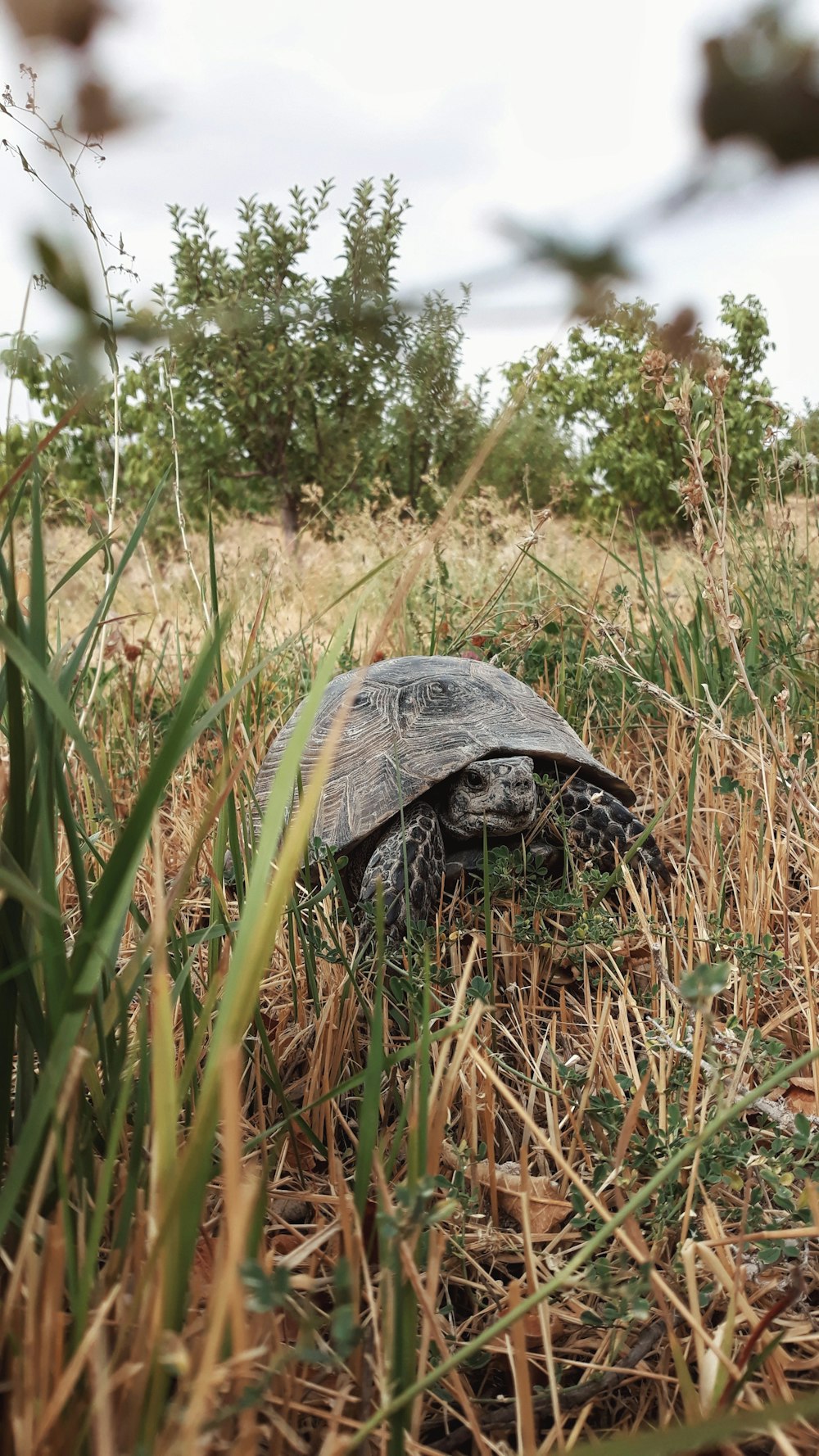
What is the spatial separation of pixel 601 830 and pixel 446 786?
1.29ft

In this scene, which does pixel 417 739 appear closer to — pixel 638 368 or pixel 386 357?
pixel 638 368

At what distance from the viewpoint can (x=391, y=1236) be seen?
0.65 meters

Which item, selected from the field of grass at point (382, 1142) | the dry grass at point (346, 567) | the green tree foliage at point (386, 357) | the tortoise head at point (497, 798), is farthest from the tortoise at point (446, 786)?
the dry grass at point (346, 567)

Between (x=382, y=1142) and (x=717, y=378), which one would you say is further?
(x=717, y=378)

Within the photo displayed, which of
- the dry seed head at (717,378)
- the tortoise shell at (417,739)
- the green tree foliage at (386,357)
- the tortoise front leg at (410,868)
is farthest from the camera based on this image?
the tortoise shell at (417,739)

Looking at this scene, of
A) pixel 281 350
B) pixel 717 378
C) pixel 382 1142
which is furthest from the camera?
pixel 281 350

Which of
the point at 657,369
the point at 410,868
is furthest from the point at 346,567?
the point at 657,369

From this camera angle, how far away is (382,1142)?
125 centimetres

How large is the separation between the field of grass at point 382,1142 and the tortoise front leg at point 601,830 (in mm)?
86

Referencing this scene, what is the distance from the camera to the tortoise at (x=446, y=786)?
6.68ft

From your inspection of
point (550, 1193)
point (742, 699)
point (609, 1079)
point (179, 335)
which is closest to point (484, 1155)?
point (550, 1193)

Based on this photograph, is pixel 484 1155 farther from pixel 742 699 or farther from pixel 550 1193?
pixel 742 699

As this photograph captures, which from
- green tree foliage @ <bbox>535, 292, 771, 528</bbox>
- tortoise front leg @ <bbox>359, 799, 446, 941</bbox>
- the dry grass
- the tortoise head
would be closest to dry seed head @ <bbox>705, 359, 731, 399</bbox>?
green tree foliage @ <bbox>535, 292, 771, 528</bbox>

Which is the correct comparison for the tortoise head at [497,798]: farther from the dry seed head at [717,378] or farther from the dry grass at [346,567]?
the dry grass at [346,567]
